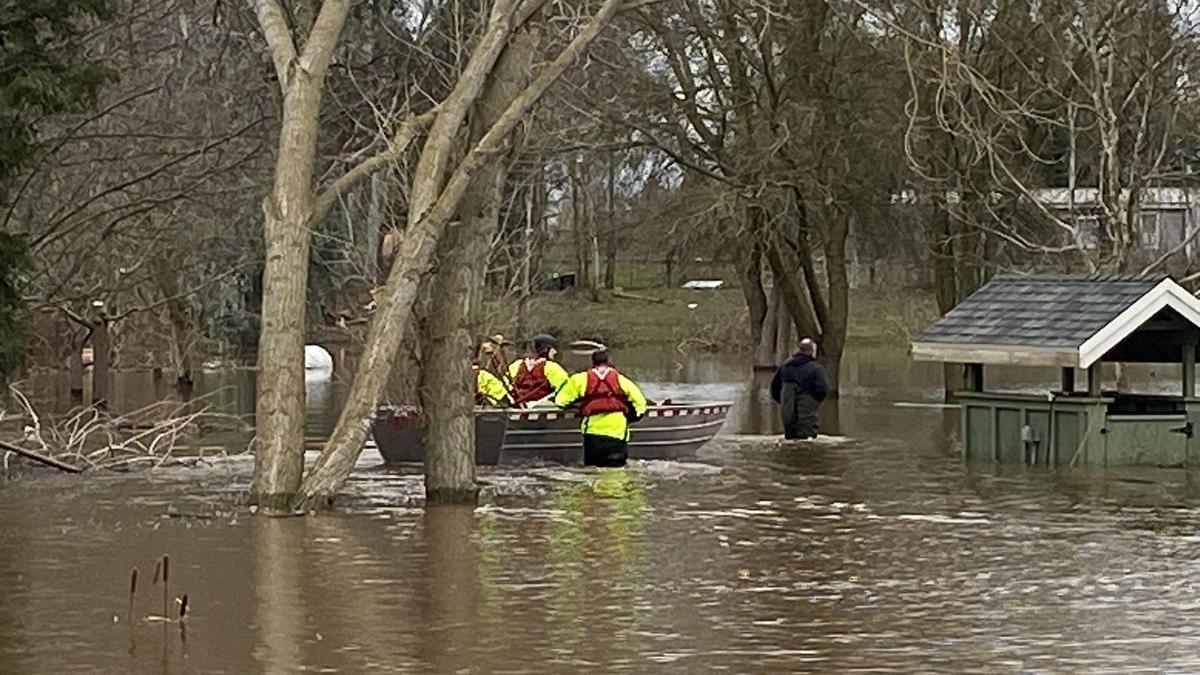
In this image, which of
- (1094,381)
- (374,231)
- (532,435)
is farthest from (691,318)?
(532,435)

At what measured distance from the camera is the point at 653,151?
4697cm

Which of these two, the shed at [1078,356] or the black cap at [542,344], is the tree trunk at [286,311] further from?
the shed at [1078,356]

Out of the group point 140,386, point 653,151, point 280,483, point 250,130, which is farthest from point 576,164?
point 280,483

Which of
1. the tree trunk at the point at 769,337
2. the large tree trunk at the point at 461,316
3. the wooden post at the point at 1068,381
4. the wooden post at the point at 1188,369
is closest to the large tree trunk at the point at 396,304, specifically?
the large tree trunk at the point at 461,316

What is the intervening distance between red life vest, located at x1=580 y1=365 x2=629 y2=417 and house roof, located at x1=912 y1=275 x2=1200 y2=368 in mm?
5070

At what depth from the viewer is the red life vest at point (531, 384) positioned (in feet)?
94.7

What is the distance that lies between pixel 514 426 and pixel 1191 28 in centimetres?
1783

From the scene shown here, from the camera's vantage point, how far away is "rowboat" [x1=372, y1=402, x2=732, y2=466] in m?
27.6

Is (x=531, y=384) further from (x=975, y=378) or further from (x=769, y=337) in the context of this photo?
(x=769, y=337)

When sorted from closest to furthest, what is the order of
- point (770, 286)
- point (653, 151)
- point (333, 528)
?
point (333, 528)
point (653, 151)
point (770, 286)

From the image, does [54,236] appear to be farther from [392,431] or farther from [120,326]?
[120,326]

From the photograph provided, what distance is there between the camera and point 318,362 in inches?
2180

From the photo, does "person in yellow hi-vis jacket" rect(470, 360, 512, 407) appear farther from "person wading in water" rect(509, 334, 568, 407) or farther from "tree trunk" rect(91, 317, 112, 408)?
"tree trunk" rect(91, 317, 112, 408)

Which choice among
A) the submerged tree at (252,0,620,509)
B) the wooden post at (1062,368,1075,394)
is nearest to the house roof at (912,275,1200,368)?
the wooden post at (1062,368,1075,394)
